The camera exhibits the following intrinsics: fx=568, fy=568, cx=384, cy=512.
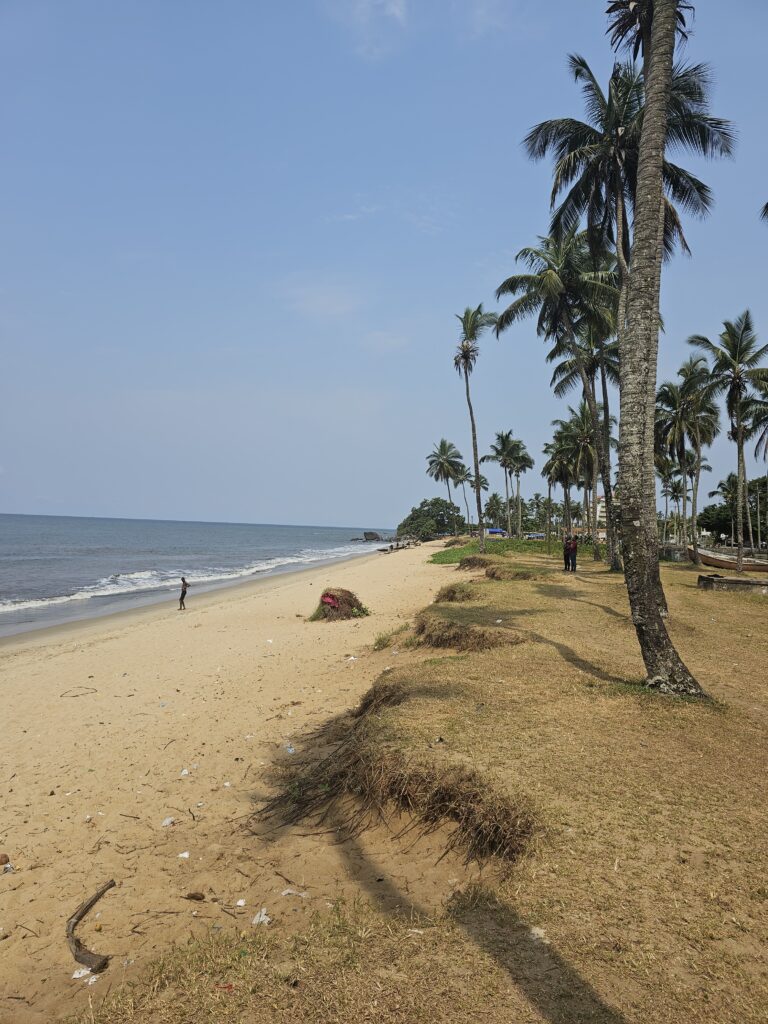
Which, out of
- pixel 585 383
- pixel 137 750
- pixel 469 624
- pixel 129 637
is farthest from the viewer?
pixel 585 383

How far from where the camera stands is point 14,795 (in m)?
6.70

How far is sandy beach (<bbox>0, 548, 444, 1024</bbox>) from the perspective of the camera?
409 centimetres

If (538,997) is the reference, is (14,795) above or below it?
below

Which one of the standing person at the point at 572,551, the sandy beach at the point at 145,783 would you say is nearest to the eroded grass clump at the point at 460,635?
the sandy beach at the point at 145,783

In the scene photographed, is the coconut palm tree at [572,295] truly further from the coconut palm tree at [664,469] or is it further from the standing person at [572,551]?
the coconut palm tree at [664,469]

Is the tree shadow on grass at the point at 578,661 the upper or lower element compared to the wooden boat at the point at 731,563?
lower

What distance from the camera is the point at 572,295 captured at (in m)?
24.6

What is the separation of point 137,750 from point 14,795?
150 centimetres

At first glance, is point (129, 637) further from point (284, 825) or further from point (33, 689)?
point (284, 825)

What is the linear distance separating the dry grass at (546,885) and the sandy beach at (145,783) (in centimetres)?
61

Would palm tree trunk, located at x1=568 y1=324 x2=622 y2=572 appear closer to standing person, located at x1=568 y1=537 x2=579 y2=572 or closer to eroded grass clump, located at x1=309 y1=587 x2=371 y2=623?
standing person, located at x1=568 y1=537 x2=579 y2=572

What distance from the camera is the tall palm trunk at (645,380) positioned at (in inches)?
277

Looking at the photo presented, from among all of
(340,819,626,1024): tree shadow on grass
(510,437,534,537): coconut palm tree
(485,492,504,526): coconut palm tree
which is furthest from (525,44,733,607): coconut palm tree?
(485,492,504,526): coconut palm tree

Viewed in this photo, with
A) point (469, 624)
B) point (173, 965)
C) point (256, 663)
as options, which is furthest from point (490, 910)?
point (256, 663)
